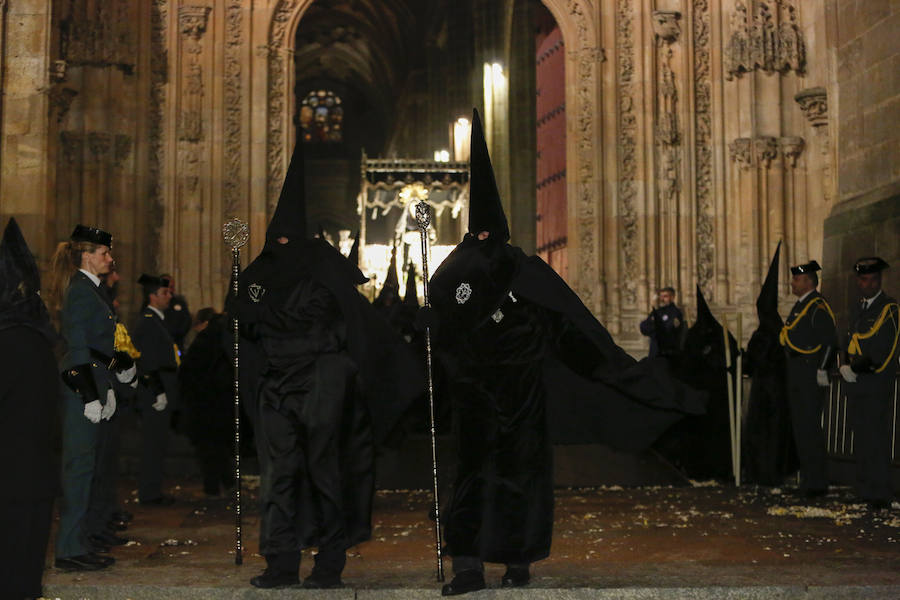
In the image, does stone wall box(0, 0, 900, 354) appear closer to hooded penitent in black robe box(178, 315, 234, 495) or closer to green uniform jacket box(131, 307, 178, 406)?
hooded penitent in black robe box(178, 315, 234, 495)

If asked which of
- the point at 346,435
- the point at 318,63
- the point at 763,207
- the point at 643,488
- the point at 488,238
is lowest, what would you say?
the point at 643,488

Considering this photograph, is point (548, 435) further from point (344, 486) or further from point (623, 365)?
point (344, 486)

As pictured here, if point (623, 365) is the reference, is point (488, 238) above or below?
above

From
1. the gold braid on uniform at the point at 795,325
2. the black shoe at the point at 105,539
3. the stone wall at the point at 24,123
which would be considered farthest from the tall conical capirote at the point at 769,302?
the stone wall at the point at 24,123

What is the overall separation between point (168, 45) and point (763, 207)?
876 centimetres

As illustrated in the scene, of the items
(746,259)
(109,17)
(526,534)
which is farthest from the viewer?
(746,259)

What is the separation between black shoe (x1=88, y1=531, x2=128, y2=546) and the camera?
25.2 ft

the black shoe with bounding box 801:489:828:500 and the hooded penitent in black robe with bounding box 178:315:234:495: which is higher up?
the hooded penitent in black robe with bounding box 178:315:234:495

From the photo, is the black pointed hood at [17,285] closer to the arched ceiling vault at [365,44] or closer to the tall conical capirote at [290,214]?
the tall conical capirote at [290,214]

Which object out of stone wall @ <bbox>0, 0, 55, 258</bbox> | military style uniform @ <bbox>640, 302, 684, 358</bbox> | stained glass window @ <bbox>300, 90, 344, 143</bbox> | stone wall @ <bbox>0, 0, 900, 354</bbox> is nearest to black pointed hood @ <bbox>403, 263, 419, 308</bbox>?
stone wall @ <bbox>0, 0, 900, 354</bbox>

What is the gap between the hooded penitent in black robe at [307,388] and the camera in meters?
6.27

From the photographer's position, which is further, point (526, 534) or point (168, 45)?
point (168, 45)

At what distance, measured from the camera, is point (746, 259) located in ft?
57.5

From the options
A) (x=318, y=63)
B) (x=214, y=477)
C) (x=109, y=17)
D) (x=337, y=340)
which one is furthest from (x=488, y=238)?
(x=318, y=63)
